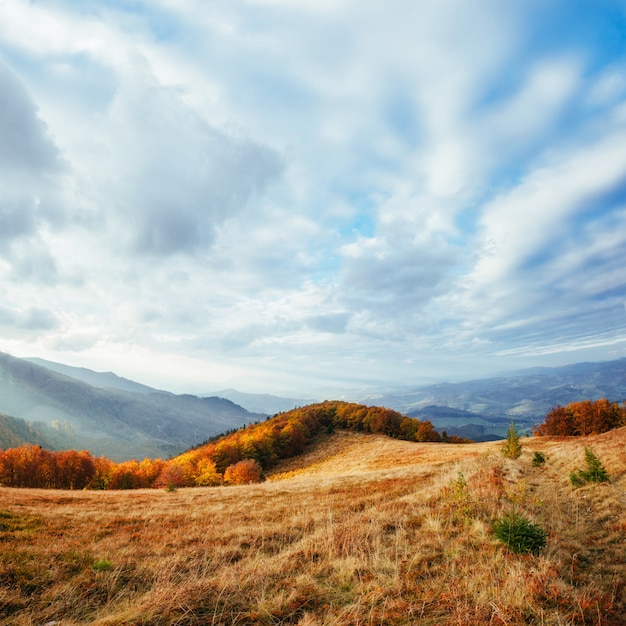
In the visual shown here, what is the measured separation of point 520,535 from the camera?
7.45 meters

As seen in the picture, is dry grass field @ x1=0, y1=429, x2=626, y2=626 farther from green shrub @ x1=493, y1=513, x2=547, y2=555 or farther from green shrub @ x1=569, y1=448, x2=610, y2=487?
green shrub @ x1=569, y1=448, x2=610, y2=487

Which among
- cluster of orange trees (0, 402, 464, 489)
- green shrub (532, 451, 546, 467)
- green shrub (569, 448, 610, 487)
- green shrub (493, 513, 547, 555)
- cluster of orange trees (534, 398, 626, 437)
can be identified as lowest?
cluster of orange trees (0, 402, 464, 489)

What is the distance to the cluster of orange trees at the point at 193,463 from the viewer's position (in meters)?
76.8

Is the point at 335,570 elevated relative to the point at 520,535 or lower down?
lower down

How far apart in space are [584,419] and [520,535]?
315 ft

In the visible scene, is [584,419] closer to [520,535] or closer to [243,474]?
[243,474]

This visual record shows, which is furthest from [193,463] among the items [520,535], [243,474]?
[520,535]

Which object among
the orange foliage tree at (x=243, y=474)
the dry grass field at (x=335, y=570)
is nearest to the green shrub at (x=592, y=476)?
the dry grass field at (x=335, y=570)

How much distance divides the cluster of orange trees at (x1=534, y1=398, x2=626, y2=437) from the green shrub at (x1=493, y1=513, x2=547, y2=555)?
8545 cm

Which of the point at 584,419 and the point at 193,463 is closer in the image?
the point at 584,419

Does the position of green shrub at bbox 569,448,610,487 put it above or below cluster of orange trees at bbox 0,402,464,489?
A: above

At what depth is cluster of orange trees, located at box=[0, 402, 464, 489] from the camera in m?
76.8

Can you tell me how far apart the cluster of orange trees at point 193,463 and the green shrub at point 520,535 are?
68086mm

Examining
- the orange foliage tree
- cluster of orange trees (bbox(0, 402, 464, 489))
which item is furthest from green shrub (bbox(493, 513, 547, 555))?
cluster of orange trees (bbox(0, 402, 464, 489))
